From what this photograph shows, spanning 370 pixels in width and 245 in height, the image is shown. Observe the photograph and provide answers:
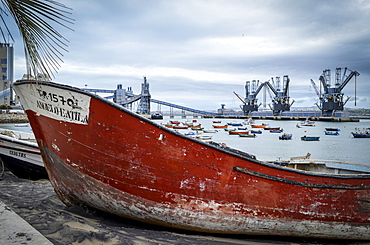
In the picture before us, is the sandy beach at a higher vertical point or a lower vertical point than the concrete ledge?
lower

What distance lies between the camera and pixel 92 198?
422cm

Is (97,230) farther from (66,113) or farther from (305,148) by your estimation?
(305,148)

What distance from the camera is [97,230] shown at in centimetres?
372

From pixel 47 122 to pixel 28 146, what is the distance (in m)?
4.13

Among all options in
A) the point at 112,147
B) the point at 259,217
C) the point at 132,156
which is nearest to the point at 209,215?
the point at 259,217

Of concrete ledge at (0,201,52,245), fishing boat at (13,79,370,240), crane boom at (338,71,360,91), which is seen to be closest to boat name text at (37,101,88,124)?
fishing boat at (13,79,370,240)

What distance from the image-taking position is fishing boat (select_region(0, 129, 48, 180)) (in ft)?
24.6

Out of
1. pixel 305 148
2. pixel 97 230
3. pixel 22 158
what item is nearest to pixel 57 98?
pixel 97 230

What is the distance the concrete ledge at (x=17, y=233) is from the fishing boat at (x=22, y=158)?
4.95m

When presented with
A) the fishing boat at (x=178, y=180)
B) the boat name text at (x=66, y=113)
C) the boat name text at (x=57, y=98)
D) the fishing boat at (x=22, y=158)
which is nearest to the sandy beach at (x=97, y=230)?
the fishing boat at (x=178, y=180)

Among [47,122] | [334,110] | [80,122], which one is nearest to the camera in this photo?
[80,122]

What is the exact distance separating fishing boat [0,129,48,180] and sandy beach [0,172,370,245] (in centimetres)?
248

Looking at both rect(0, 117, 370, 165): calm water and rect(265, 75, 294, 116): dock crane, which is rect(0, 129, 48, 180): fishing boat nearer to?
rect(0, 117, 370, 165): calm water

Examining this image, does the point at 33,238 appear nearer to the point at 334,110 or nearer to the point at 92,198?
the point at 92,198
